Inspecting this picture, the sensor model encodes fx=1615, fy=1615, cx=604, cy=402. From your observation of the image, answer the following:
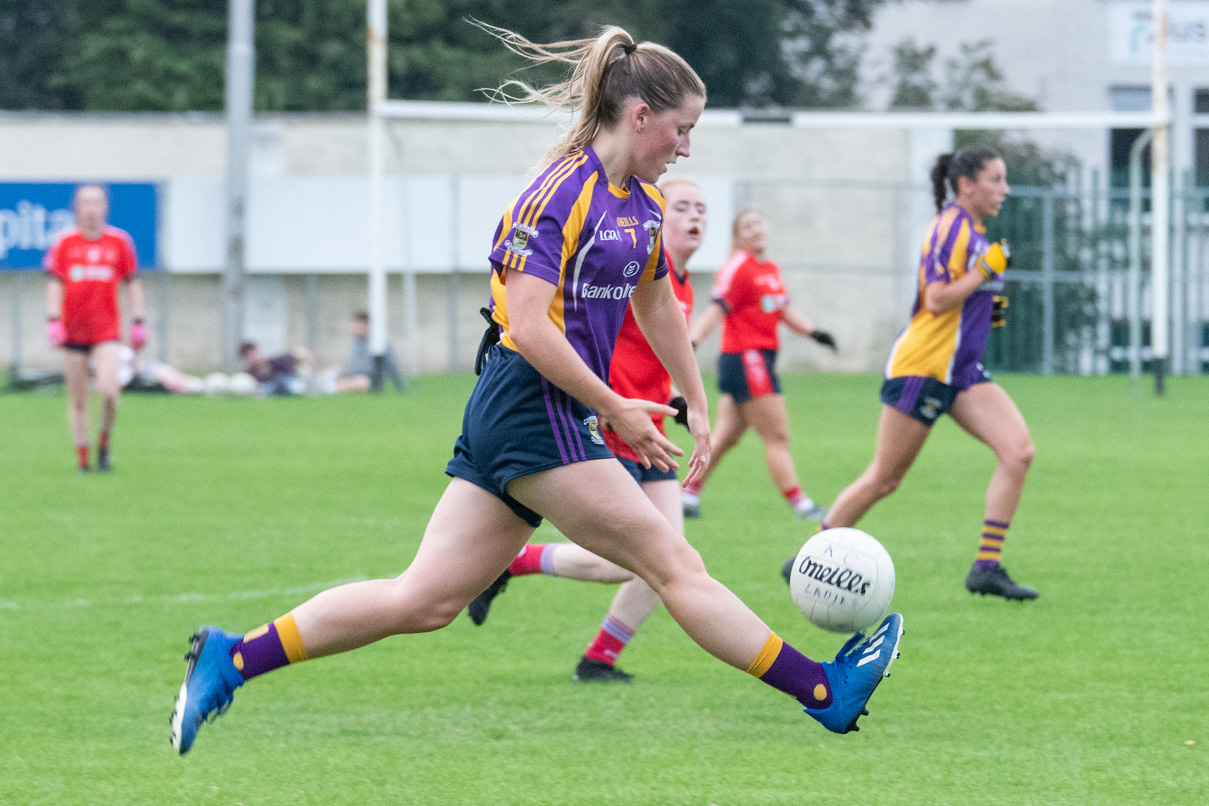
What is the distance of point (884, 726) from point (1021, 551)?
410cm

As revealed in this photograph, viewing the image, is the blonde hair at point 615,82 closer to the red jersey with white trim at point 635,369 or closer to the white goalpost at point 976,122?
the red jersey with white trim at point 635,369

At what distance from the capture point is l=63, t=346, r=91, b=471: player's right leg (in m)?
13.0

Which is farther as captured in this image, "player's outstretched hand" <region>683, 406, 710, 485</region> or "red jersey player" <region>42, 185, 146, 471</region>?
"red jersey player" <region>42, 185, 146, 471</region>

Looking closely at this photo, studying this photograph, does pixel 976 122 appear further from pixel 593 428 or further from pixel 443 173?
pixel 593 428

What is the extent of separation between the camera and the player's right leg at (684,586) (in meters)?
4.24

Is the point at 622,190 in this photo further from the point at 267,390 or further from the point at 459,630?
the point at 267,390

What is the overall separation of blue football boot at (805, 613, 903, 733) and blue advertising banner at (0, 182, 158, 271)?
24.1m

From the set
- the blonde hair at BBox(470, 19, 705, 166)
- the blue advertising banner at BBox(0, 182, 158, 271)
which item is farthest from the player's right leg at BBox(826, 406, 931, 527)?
the blue advertising banner at BBox(0, 182, 158, 271)

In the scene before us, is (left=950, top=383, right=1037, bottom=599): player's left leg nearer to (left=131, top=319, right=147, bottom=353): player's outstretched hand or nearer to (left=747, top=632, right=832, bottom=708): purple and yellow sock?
(left=747, top=632, right=832, bottom=708): purple and yellow sock

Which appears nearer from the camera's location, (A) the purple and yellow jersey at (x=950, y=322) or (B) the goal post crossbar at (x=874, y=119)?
(A) the purple and yellow jersey at (x=950, y=322)

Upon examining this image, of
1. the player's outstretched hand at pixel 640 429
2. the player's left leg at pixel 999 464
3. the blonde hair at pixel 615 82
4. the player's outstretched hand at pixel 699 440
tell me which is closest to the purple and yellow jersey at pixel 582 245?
the blonde hair at pixel 615 82

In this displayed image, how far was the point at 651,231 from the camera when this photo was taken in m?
4.41

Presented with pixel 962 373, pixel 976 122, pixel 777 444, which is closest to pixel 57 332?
pixel 777 444

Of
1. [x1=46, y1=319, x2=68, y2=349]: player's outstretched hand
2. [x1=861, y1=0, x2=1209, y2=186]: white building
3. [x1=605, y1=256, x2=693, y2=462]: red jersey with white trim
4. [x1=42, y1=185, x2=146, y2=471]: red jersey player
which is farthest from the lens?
[x1=861, y1=0, x2=1209, y2=186]: white building
